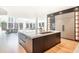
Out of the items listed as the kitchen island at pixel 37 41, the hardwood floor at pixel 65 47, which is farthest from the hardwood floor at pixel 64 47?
the kitchen island at pixel 37 41

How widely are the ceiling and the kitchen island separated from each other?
2.46 feet

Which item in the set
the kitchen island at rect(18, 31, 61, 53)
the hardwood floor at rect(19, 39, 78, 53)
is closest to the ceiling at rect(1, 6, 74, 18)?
the kitchen island at rect(18, 31, 61, 53)

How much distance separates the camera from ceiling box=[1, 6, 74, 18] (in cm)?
374

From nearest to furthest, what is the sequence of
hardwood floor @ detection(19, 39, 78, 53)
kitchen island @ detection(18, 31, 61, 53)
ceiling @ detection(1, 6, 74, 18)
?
1. ceiling @ detection(1, 6, 74, 18)
2. kitchen island @ detection(18, 31, 61, 53)
3. hardwood floor @ detection(19, 39, 78, 53)

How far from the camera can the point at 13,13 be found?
3.84 meters

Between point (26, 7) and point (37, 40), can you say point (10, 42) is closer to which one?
point (37, 40)

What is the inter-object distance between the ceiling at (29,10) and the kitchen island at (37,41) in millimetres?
751

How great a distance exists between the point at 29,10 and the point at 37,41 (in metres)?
1.20

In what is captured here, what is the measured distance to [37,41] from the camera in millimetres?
4039

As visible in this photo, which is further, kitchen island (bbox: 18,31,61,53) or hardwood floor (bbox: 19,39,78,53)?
hardwood floor (bbox: 19,39,78,53)

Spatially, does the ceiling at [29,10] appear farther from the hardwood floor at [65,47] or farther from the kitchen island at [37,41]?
the hardwood floor at [65,47]

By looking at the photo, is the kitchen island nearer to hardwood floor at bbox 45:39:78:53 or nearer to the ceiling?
hardwood floor at bbox 45:39:78:53
